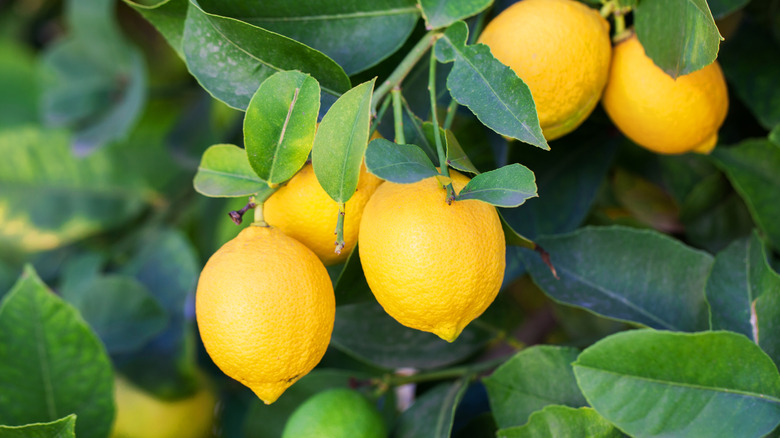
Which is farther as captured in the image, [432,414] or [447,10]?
[432,414]

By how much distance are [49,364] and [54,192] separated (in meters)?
0.66

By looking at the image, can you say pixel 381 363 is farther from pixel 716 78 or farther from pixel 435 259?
pixel 716 78

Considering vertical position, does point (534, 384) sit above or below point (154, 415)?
above

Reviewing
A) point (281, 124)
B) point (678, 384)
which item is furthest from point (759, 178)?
point (281, 124)

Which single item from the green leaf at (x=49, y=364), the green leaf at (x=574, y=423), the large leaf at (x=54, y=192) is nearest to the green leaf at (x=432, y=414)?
the green leaf at (x=574, y=423)

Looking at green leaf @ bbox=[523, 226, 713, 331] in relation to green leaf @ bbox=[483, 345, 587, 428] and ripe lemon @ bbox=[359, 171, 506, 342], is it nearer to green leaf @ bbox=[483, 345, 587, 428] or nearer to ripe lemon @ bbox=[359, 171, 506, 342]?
green leaf @ bbox=[483, 345, 587, 428]

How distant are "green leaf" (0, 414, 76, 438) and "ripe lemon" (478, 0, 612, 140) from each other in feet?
1.59

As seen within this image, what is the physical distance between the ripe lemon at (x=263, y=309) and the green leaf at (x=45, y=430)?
0.60 feet

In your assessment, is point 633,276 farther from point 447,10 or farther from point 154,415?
point 154,415

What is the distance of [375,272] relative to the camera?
492 mm

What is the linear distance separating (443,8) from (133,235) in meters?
0.92

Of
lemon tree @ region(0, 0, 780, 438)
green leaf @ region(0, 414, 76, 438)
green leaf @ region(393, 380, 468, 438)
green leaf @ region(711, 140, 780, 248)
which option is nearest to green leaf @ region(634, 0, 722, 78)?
lemon tree @ region(0, 0, 780, 438)

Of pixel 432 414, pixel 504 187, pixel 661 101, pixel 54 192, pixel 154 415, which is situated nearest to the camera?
pixel 504 187

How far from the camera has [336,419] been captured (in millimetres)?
640
